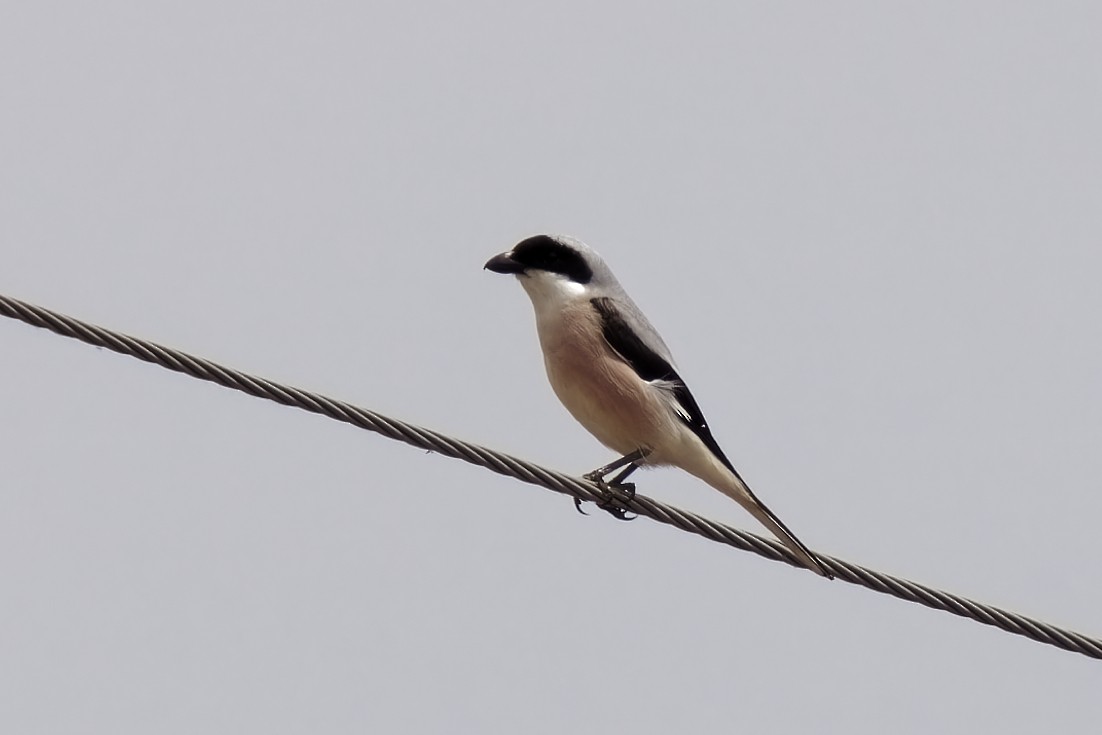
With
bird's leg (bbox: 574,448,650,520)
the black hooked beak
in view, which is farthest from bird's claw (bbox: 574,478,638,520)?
the black hooked beak

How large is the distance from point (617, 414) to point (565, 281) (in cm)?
83

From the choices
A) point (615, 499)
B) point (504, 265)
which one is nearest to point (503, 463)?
point (615, 499)

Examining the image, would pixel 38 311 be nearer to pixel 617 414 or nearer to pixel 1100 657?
pixel 617 414

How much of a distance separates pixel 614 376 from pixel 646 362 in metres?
0.29

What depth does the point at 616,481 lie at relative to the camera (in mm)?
7039

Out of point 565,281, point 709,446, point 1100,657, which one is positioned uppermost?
point 565,281

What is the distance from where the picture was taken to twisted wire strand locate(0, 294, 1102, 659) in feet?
16.0

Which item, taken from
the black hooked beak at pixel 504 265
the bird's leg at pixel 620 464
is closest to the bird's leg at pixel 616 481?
the bird's leg at pixel 620 464

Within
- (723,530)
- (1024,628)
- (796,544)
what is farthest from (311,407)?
(1024,628)

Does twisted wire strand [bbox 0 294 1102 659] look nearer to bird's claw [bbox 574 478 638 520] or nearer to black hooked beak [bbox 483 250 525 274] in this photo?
bird's claw [bbox 574 478 638 520]

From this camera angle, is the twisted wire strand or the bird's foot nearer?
the twisted wire strand

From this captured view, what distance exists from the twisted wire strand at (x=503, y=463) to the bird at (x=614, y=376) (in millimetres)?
895

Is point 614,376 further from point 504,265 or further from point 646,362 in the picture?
point 504,265

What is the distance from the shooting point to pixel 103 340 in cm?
488
